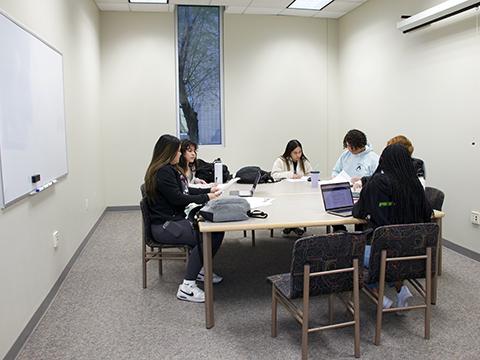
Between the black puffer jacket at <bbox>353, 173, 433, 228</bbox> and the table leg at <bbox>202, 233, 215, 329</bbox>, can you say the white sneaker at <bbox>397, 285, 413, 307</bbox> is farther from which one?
the table leg at <bbox>202, 233, 215, 329</bbox>

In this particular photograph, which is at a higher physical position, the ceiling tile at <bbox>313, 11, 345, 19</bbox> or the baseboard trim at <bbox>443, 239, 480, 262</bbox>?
the ceiling tile at <bbox>313, 11, 345, 19</bbox>

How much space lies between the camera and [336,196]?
3.06 meters

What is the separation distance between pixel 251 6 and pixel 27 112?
401cm

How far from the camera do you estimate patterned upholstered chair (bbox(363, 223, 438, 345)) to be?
8.03 ft

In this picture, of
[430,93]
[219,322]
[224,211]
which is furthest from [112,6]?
[219,322]

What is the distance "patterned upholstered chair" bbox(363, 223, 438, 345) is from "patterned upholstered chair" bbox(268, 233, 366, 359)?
14 centimetres

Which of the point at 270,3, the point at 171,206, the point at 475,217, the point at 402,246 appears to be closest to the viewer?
the point at 402,246

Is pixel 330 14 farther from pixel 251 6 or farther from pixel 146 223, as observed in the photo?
pixel 146 223

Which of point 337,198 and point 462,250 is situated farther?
point 462,250

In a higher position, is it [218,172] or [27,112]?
[27,112]

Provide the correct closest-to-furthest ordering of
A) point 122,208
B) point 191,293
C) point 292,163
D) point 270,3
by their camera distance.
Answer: point 191,293 → point 292,163 → point 270,3 → point 122,208

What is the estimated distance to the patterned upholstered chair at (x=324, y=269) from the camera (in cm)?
223

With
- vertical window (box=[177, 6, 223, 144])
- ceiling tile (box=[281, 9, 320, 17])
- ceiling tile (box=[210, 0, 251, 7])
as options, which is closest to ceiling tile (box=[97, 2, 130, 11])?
vertical window (box=[177, 6, 223, 144])

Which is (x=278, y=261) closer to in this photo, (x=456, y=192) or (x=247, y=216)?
(x=247, y=216)
